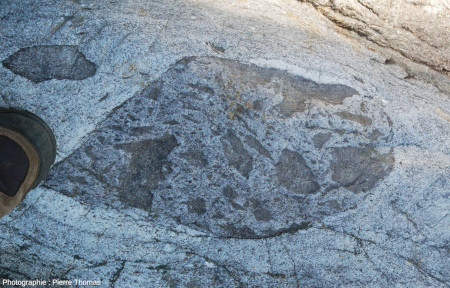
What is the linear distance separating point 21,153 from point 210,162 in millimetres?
556

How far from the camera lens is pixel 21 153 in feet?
3.55

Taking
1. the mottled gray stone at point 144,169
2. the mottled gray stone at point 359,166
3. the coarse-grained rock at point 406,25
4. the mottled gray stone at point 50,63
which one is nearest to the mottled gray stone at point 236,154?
the mottled gray stone at point 144,169

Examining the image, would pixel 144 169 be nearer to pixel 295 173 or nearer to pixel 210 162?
pixel 210 162

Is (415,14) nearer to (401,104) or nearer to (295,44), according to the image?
(401,104)

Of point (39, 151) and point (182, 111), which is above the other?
point (182, 111)

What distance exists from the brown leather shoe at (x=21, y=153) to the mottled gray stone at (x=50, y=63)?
15cm

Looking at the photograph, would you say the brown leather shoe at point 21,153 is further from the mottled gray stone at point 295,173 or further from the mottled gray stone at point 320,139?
the mottled gray stone at point 320,139

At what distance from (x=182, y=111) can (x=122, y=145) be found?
0.72 ft

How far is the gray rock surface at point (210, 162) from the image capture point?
1076 mm

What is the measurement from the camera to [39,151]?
1112 millimetres

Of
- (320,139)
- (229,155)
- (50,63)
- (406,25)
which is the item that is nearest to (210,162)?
(229,155)

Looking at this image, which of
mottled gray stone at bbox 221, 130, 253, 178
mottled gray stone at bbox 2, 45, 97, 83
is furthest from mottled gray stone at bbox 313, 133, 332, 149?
mottled gray stone at bbox 2, 45, 97, 83

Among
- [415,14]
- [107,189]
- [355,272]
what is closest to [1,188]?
[107,189]

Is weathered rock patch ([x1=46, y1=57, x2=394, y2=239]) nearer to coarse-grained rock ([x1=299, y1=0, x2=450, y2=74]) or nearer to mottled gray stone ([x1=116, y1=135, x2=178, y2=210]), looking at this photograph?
mottled gray stone ([x1=116, y1=135, x2=178, y2=210])
